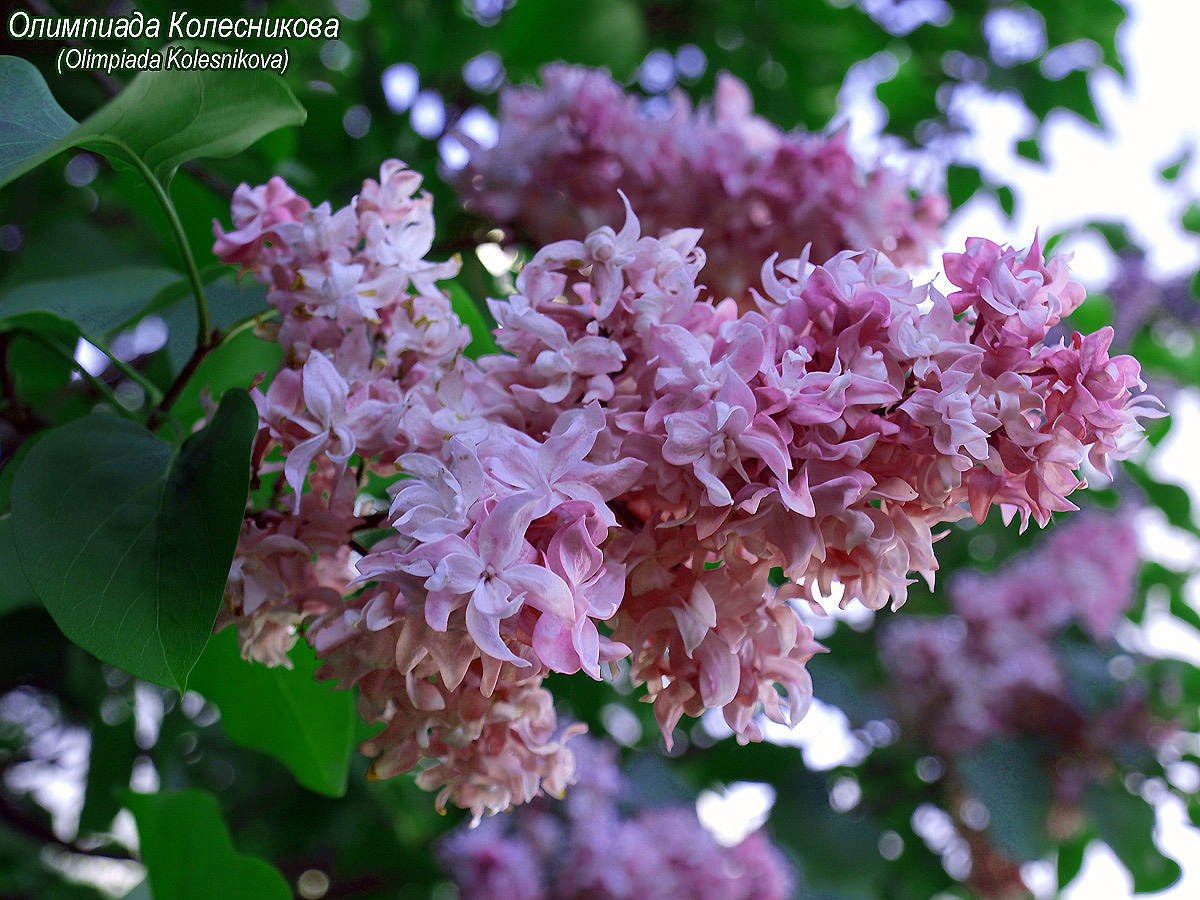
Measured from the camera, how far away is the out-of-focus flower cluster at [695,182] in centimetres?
134

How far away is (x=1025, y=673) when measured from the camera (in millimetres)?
2627

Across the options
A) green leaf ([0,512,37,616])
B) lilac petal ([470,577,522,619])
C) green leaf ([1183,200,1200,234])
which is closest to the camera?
lilac petal ([470,577,522,619])

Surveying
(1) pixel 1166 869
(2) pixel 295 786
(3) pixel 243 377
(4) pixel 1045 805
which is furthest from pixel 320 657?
(1) pixel 1166 869

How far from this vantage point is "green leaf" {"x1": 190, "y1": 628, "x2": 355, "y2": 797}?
36.3 inches

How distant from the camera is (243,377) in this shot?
1013mm

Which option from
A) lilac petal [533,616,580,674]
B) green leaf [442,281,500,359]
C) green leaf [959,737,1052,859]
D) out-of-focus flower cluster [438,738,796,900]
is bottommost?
green leaf [959,737,1052,859]

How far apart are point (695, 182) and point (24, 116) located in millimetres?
887

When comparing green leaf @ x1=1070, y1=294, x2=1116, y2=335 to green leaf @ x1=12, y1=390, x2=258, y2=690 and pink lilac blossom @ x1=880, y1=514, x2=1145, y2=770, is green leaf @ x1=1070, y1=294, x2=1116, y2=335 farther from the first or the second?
green leaf @ x1=12, y1=390, x2=258, y2=690

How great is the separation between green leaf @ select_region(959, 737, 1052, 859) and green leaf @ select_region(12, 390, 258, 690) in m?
2.26

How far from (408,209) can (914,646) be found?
7.08 feet

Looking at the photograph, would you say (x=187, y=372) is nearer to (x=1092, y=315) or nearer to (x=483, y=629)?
(x=483, y=629)

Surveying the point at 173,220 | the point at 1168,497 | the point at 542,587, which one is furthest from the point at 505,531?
the point at 1168,497

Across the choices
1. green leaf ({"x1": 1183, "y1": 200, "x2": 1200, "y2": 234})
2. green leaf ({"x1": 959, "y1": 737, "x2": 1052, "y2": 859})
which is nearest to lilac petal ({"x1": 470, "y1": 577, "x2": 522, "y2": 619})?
green leaf ({"x1": 959, "y1": 737, "x2": 1052, "y2": 859})

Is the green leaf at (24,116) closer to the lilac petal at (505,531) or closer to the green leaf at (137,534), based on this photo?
the green leaf at (137,534)
